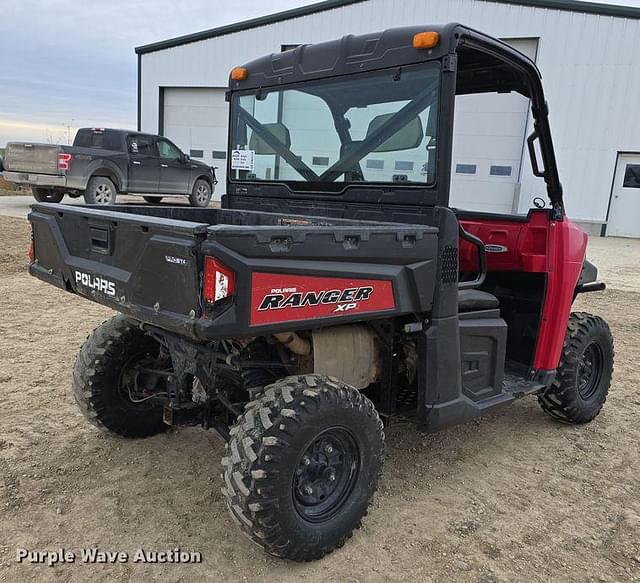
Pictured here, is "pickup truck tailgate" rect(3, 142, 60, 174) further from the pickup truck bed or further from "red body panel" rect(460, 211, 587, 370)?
"red body panel" rect(460, 211, 587, 370)

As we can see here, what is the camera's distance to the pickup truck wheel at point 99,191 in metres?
12.7

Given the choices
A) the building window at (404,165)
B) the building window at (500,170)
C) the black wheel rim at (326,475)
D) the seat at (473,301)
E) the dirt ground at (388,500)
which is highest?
the building window at (500,170)

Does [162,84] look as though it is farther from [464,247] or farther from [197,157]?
[464,247]

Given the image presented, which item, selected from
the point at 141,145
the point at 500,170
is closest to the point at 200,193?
the point at 141,145

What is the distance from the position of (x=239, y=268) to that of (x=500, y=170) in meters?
14.0

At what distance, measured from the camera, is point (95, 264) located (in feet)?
8.87

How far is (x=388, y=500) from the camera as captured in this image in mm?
3131

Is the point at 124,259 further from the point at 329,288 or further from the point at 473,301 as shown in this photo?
the point at 473,301

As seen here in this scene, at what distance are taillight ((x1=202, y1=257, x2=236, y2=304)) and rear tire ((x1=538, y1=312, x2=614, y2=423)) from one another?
2.73 meters

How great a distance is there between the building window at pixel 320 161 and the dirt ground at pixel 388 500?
1.78 metres

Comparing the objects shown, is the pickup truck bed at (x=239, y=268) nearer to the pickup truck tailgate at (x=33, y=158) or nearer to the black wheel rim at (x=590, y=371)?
the black wheel rim at (x=590, y=371)

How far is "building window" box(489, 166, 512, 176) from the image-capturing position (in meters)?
15.0

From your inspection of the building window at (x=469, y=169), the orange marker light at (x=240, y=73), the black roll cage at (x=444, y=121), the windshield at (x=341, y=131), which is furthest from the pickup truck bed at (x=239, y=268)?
the building window at (x=469, y=169)

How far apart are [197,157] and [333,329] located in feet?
60.7
